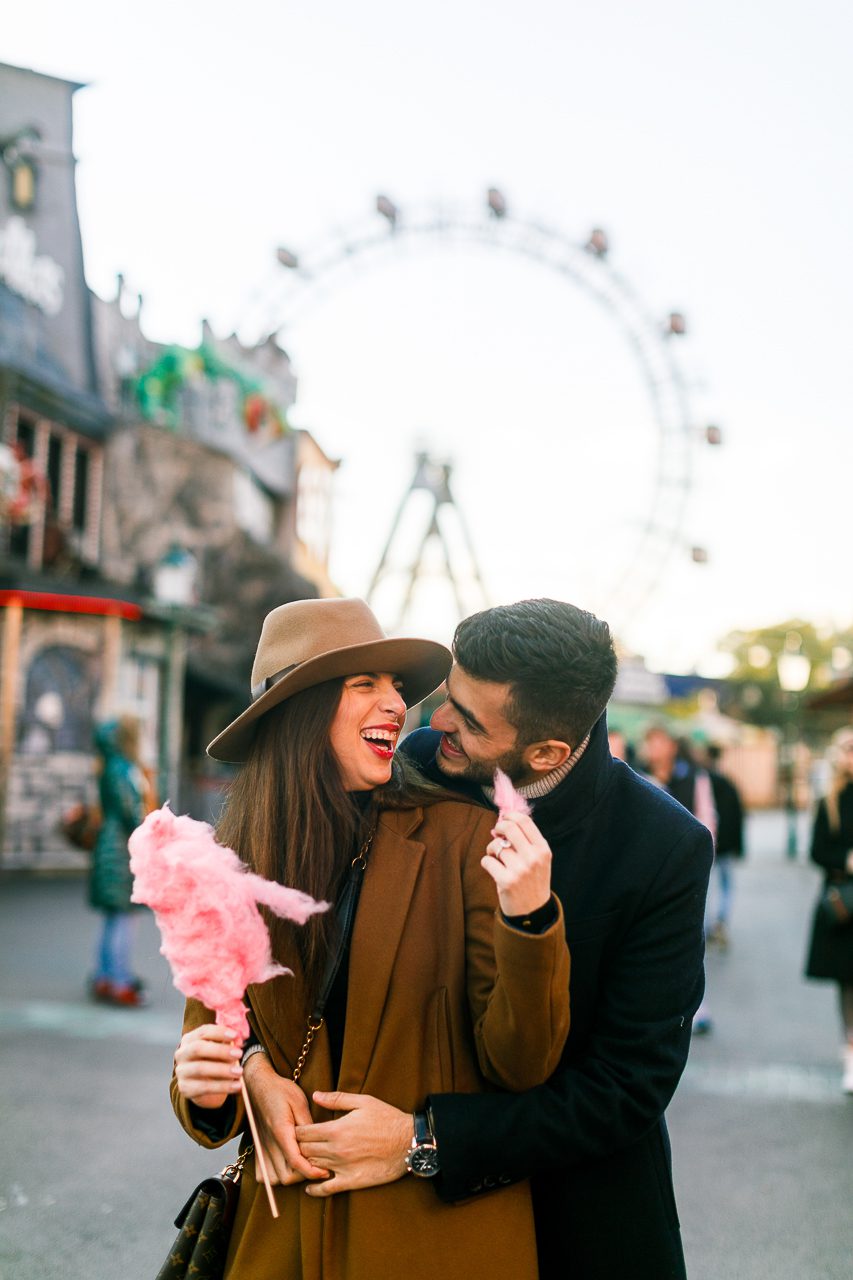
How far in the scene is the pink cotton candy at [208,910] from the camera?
76.6 inches

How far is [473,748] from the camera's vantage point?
2.30 meters

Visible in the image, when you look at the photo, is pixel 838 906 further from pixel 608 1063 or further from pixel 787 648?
pixel 787 648

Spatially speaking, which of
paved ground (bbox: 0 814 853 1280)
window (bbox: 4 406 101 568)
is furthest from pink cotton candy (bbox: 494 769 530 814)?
window (bbox: 4 406 101 568)

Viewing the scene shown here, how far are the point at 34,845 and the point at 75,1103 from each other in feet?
34.9

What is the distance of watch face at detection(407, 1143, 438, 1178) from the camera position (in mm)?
1931

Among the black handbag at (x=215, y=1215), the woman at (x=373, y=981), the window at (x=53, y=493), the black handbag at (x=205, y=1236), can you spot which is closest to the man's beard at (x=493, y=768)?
the woman at (x=373, y=981)

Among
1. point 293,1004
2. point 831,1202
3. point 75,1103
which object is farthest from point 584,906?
point 75,1103

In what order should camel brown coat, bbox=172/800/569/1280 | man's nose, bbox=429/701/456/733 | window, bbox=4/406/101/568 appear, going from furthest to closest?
window, bbox=4/406/101/568 → man's nose, bbox=429/701/456/733 → camel brown coat, bbox=172/800/569/1280

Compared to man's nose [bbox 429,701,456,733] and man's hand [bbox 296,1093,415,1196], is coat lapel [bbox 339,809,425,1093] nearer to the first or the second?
man's hand [bbox 296,1093,415,1196]

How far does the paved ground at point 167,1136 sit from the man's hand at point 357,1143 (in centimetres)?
205

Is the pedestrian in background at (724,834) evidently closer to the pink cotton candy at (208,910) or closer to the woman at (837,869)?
the woman at (837,869)

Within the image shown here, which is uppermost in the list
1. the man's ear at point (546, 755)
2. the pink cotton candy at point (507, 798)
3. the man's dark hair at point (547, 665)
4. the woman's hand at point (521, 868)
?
the man's dark hair at point (547, 665)

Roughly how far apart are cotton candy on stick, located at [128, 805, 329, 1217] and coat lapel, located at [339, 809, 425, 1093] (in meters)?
0.11

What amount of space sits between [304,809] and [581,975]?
1.93ft
